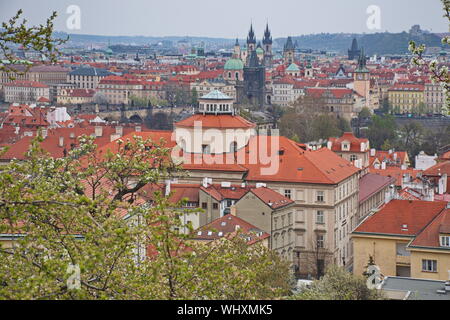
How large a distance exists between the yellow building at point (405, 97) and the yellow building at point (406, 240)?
81.2 meters

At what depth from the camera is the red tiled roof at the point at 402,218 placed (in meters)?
24.2

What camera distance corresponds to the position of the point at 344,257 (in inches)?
1291

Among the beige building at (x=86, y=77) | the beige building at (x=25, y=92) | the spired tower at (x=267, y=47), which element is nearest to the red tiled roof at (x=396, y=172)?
the beige building at (x=25, y=92)

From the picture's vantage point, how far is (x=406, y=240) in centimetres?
2391

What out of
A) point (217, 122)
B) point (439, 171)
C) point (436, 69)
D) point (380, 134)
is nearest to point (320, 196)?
point (217, 122)

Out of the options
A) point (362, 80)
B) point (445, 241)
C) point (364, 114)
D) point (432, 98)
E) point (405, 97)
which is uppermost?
point (445, 241)

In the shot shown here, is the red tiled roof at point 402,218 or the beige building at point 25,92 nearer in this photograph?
the red tiled roof at point 402,218

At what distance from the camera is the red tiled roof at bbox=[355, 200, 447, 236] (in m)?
24.2

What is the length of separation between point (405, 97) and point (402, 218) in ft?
278

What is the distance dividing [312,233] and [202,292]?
2274 cm

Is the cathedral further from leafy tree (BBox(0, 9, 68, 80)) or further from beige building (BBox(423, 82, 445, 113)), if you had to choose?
leafy tree (BBox(0, 9, 68, 80))

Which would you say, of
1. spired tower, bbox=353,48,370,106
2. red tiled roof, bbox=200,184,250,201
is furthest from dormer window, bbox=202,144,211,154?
spired tower, bbox=353,48,370,106

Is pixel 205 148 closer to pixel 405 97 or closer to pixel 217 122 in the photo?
pixel 217 122

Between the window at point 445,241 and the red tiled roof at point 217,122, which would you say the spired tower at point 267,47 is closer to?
the red tiled roof at point 217,122
